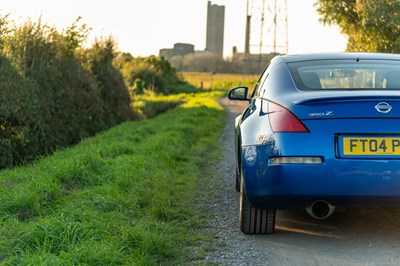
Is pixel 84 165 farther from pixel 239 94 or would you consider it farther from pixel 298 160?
pixel 298 160

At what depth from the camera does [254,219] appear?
490cm

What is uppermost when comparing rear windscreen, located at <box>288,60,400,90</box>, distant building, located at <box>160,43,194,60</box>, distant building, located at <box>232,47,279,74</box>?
distant building, located at <box>160,43,194,60</box>

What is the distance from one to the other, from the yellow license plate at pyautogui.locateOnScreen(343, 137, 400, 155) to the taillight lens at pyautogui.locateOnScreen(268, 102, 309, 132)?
345 mm

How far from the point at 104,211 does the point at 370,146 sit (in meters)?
2.64

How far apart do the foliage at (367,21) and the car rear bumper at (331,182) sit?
1189 cm

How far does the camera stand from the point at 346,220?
214 inches

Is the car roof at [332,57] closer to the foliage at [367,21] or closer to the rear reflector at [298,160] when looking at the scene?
the rear reflector at [298,160]

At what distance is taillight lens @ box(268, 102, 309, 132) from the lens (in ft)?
14.1

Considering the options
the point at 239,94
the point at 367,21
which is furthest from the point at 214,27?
the point at 239,94

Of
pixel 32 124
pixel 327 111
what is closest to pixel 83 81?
pixel 32 124

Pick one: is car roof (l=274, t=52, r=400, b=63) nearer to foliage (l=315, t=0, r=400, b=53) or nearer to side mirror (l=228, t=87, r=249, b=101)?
side mirror (l=228, t=87, r=249, b=101)

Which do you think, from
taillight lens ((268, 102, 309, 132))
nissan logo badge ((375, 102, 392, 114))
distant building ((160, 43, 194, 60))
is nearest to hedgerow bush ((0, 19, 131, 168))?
taillight lens ((268, 102, 309, 132))

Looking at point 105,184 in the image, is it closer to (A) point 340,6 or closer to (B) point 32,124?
(B) point 32,124

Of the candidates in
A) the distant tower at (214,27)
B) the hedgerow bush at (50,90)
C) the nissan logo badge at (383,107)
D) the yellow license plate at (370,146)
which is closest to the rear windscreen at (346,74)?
the nissan logo badge at (383,107)
